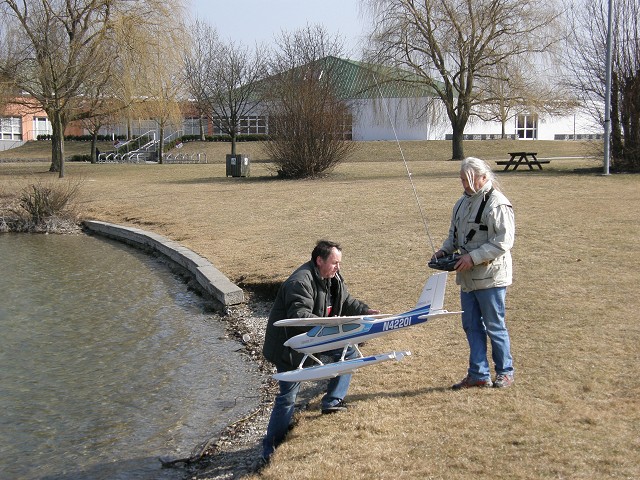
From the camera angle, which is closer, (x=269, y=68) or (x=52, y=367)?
(x=52, y=367)

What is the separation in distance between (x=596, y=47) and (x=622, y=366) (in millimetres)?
23856

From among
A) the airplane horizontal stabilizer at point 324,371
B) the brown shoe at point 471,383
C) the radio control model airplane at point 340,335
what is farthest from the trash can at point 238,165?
the airplane horizontal stabilizer at point 324,371

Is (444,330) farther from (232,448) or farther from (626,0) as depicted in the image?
(626,0)

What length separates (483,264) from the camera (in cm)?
600

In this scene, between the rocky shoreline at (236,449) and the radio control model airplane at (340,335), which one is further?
the rocky shoreline at (236,449)

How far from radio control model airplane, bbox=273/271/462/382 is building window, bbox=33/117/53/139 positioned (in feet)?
259

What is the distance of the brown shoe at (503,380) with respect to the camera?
6.08 meters

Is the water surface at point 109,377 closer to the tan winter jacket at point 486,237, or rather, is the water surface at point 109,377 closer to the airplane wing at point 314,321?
the airplane wing at point 314,321

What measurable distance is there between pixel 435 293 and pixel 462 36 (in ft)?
103

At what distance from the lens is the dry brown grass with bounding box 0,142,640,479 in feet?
16.1

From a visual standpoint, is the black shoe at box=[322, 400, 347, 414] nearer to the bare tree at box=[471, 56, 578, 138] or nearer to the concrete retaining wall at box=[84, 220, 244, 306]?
the concrete retaining wall at box=[84, 220, 244, 306]

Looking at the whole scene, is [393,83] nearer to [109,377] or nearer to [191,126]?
[109,377]

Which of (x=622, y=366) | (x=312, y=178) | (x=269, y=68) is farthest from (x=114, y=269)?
(x=269, y=68)

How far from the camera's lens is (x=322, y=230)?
1579 centimetres
